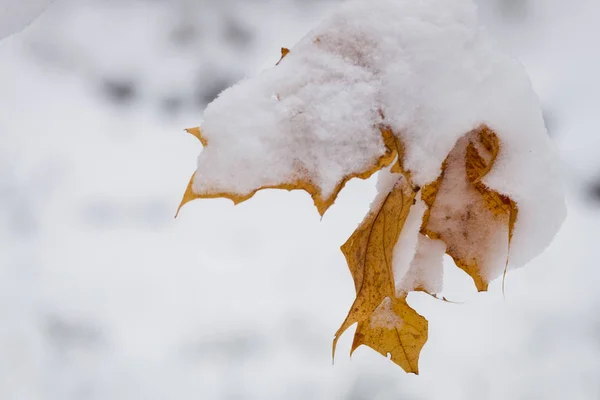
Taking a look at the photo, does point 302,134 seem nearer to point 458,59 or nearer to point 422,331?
point 458,59

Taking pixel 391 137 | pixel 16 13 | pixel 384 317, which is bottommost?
pixel 384 317

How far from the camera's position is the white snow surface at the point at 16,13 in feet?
2.14

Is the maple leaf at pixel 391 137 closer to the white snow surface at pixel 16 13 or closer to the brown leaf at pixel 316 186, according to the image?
the brown leaf at pixel 316 186

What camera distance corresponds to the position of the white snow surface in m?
0.65

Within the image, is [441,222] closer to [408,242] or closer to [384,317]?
[408,242]

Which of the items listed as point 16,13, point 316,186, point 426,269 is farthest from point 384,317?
point 16,13

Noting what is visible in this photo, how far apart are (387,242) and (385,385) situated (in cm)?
177

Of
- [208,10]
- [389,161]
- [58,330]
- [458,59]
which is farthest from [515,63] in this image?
[58,330]


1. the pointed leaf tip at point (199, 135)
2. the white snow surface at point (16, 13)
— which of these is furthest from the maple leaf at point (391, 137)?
the white snow surface at point (16, 13)

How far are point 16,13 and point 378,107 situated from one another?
489 mm

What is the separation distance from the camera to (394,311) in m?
0.66

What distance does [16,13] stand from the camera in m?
0.67

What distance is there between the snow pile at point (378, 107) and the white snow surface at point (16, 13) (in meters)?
0.35

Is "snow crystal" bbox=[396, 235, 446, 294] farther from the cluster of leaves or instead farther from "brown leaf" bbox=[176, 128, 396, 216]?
"brown leaf" bbox=[176, 128, 396, 216]
